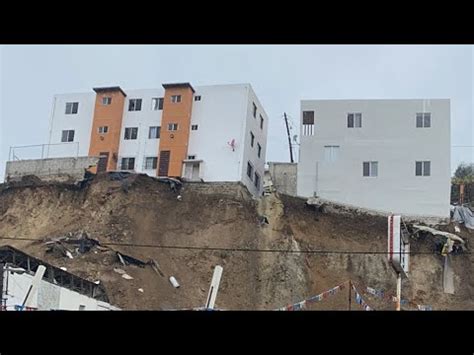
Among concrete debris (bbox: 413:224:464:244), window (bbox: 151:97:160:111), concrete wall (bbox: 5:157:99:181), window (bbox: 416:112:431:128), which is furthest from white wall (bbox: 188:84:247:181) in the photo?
concrete debris (bbox: 413:224:464:244)

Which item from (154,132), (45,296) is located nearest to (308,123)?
(154,132)

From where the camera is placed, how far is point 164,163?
2238 cm

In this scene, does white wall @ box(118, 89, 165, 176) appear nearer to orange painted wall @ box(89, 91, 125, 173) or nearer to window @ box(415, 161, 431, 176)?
orange painted wall @ box(89, 91, 125, 173)

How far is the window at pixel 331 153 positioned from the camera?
20.8 m

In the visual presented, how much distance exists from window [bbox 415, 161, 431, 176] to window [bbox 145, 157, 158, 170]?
8.09 meters

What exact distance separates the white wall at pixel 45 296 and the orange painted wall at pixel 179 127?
23.9 feet

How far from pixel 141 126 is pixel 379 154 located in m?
7.73

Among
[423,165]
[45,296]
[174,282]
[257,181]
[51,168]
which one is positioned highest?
[423,165]

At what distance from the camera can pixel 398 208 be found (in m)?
20.0

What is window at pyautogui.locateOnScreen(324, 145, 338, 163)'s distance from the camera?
20797mm

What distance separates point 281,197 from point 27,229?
807cm

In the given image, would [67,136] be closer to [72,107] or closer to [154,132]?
[72,107]
